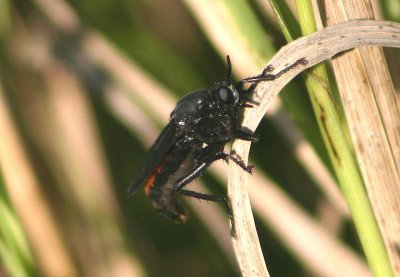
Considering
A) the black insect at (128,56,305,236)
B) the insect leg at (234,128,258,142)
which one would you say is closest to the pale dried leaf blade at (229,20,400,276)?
the insect leg at (234,128,258,142)

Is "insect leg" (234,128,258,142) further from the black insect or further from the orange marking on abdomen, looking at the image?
the orange marking on abdomen

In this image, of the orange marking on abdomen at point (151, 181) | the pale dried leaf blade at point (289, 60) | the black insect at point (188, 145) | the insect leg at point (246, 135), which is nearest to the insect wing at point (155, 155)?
the black insect at point (188, 145)

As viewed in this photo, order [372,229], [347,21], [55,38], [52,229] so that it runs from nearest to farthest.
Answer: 1. [372,229]
2. [347,21]
3. [52,229]
4. [55,38]

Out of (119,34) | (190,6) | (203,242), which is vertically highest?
(190,6)

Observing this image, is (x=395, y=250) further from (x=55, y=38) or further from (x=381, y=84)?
(x=55, y=38)

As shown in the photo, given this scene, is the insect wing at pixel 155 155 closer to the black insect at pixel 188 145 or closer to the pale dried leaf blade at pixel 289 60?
the black insect at pixel 188 145

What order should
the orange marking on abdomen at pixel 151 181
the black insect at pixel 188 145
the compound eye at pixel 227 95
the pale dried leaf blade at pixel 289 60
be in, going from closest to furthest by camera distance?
the pale dried leaf blade at pixel 289 60 < the compound eye at pixel 227 95 < the black insect at pixel 188 145 < the orange marking on abdomen at pixel 151 181

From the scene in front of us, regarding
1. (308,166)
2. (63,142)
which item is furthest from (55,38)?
(308,166)
